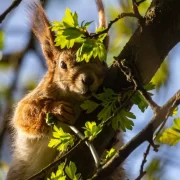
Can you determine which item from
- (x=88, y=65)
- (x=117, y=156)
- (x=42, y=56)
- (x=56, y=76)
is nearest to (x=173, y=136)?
(x=117, y=156)

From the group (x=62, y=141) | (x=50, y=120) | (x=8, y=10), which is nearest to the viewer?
(x=8, y=10)

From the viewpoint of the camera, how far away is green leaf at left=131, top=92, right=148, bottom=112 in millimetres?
2740

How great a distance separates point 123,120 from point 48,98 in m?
1.35

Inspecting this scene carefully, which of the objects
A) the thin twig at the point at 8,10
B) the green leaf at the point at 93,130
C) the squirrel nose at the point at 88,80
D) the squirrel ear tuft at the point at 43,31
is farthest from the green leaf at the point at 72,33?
the squirrel ear tuft at the point at 43,31

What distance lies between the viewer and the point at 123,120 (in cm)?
265

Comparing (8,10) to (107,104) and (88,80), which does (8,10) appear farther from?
(88,80)

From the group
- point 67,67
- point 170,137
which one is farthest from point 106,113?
point 67,67

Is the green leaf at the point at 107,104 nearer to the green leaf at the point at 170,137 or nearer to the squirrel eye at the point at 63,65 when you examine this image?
the green leaf at the point at 170,137

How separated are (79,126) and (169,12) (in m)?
0.84

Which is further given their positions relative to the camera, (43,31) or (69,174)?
(43,31)

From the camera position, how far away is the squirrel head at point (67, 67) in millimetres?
3502

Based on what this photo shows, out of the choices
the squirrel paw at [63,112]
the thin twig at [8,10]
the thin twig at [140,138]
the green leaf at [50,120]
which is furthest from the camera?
the squirrel paw at [63,112]

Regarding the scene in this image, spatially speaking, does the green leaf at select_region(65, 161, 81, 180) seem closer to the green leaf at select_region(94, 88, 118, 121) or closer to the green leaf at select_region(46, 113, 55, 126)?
the green leaf at select_region(94, 88, 118, 121)

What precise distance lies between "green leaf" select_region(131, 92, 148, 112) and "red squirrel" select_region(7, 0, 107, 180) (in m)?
0.60
